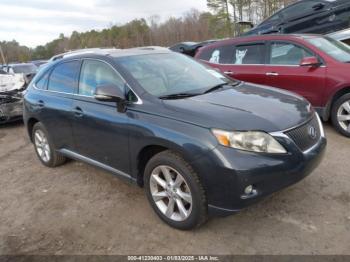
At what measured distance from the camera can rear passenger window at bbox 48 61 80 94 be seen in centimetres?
422

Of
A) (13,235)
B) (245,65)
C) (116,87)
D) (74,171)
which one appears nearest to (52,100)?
(74,171)

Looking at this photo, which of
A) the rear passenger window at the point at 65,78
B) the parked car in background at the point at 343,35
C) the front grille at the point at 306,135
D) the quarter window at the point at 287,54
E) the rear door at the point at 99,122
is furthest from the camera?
the parked car in background at the point at 343,35

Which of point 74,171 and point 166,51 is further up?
point 166,51

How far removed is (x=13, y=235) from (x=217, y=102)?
249 cm

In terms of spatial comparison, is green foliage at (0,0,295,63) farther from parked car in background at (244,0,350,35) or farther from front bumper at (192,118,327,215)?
front bumper at (192,118,327,215)

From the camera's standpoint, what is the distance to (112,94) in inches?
132

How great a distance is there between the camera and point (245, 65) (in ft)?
21.4

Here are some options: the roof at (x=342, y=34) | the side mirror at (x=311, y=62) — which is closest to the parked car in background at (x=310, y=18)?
the roof at (x=342, y=34)

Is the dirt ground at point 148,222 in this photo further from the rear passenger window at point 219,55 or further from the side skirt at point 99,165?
the rear passenger window at point 219,55

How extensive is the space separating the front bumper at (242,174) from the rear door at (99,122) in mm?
1026

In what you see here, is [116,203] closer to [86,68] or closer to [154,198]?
[154,198]

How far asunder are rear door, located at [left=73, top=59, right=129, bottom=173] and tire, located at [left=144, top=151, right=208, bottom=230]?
418 millimetres

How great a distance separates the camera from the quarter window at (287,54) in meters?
5.76

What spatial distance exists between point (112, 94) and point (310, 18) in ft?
25.3
